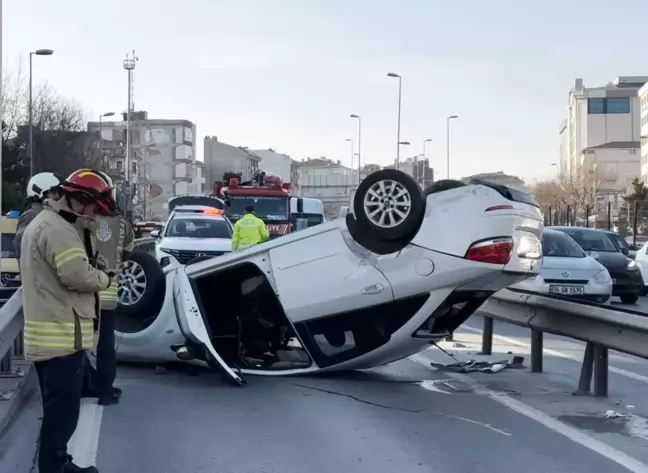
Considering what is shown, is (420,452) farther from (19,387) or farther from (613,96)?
(613,96)

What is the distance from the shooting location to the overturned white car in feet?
26.5

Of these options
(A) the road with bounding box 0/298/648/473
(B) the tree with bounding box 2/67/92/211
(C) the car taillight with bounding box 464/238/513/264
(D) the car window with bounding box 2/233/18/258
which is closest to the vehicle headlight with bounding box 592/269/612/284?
(A) the road with bounding box 0/298/648/473

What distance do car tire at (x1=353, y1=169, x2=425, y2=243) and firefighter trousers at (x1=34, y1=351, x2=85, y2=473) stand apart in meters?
3.48

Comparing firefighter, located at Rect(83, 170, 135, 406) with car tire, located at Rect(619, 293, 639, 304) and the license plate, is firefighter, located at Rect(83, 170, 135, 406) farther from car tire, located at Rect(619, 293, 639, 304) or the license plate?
car tire, located at Rect(619, 293, 639, 304)

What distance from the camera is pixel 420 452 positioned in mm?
6508

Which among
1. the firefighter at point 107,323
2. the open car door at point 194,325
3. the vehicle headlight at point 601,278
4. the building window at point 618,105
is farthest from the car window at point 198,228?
the building window at point 618,105

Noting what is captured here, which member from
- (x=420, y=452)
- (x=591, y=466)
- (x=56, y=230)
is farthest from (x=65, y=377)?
(x=591, y=466)

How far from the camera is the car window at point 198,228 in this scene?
24312 mm

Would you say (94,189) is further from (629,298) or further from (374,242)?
(629,298)

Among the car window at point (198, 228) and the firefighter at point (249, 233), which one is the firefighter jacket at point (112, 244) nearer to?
the firefighter at point (249, 233)

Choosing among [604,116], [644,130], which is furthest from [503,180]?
[604,116]

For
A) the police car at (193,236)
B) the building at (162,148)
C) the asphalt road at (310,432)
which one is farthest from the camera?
the building at (162,148)

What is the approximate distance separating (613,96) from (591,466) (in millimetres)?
136212

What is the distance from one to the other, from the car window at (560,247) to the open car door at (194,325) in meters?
9.91
